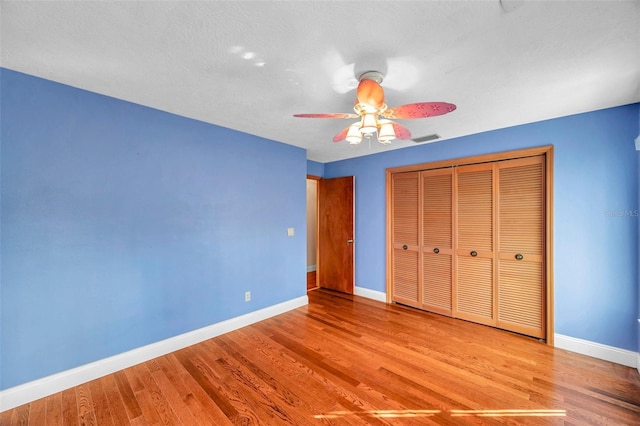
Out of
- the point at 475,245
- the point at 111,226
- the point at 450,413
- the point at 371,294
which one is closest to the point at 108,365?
the point at 111,226

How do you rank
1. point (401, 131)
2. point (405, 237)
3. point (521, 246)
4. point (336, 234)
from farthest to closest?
1. point (336, 234)
2. point (405, 237)
3. point (521, 246)
4. point (401, 131)

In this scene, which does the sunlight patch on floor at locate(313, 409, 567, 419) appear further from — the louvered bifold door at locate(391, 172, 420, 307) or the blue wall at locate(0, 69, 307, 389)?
the louvered bifold door at locate(391, 172, 420, 307)

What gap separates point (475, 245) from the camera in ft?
10.4

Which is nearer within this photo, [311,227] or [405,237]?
[405,237]

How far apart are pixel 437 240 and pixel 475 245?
1.50ft

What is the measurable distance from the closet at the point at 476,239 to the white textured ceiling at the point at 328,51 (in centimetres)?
89

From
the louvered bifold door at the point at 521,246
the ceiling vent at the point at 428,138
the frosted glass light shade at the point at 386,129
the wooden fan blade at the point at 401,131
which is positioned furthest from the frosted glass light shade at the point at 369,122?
the louvered bifold door at the point at 521,246

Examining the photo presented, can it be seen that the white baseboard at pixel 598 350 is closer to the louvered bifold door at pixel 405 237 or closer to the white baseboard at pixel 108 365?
the louvered bifold door at pixel 405 237

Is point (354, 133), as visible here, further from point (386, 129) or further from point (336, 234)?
point (336, 234)

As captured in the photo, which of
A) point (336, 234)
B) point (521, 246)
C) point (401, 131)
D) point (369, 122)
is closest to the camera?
point (369, 122)

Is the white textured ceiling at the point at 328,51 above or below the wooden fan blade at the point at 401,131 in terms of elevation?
above

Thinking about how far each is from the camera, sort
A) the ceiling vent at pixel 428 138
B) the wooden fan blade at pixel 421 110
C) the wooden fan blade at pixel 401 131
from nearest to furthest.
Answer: the wooden fan blade at pixel 421 110 → the wooden fan blade at pixel 401 131 → the ceiling vent at pixel 428 138

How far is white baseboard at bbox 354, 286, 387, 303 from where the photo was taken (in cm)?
400

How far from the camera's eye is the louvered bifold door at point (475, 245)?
3.06 metres
